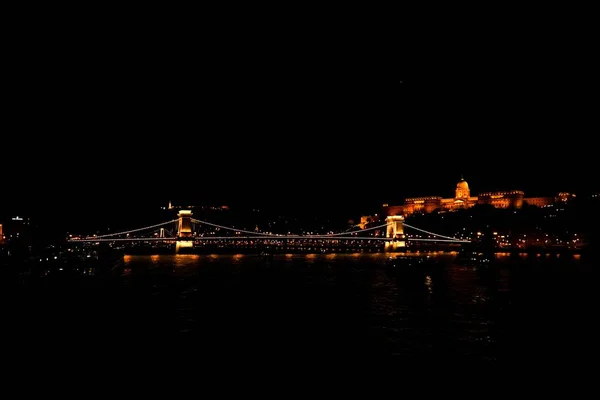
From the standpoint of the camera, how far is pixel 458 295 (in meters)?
15.2

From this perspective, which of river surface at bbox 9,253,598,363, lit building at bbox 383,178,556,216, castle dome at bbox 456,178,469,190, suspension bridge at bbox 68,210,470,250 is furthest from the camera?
castle dome at bbox 456,178,469,190

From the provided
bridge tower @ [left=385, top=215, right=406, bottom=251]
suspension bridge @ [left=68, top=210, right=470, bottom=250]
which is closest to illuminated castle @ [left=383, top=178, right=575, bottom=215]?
suspension bridge @ [left=68, top=210, right=470, bottom=250]

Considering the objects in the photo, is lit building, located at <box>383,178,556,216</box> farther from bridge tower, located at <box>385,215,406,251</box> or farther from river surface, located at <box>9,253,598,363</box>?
river surface, located at <box>9,253,598,363</box>

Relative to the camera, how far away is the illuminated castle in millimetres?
57969

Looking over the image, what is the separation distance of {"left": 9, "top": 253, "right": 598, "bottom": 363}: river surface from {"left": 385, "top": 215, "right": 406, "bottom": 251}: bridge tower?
77.4ft

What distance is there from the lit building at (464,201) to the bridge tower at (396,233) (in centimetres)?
1652

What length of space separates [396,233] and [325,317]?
3686 cm

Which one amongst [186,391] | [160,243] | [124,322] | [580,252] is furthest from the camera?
[160,243]

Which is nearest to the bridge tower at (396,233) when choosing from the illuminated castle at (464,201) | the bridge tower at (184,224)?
the bridge tower at (184,224)

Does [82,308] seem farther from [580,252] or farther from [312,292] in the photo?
[580,252]

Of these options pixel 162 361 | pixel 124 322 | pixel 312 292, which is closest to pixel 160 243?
pixel 312 292

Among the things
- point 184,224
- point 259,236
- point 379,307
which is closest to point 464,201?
point 259,236

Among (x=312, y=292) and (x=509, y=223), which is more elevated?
(x=509, y=223)

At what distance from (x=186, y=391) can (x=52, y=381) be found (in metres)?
1.60
